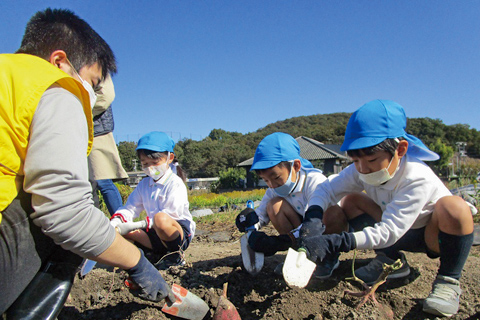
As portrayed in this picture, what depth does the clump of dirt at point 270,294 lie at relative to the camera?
64.8 inches

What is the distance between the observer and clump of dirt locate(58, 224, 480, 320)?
1647mm

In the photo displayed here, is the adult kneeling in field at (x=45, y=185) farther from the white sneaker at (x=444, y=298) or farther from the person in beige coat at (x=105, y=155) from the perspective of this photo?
the person in beige coat at (x=105, y=155)

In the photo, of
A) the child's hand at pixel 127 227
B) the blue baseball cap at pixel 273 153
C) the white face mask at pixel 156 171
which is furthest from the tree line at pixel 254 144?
the blue baseball cap at pixel 273 153

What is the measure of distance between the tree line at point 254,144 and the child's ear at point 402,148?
89.3 ft

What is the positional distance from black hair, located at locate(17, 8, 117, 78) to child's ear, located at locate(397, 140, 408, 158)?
152 centimetres

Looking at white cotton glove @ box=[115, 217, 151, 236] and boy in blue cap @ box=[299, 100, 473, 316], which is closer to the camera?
boy in blue cap @ box=[299, 100, 473, 316]

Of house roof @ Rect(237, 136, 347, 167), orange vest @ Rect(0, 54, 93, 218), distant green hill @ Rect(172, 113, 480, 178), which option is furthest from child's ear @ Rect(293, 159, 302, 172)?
distant green hill @ Rect(172, 113, 480, 178)

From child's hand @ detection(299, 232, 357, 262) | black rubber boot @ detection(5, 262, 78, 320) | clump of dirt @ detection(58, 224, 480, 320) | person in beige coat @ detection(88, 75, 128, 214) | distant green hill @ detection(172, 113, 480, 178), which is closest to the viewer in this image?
black rubber boot @ detection(5, 262, 78, 320)

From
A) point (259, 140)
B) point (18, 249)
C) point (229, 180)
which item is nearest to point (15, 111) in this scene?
point (18, 249)

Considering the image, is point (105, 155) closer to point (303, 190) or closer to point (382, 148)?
point (303, 190)

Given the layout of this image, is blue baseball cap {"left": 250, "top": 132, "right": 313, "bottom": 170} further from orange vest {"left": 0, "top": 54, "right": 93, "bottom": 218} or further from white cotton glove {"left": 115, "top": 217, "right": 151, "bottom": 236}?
orange vest {"left": 0, "top": 54, "right": 93, "bottom": 218}

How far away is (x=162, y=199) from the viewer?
2.64 meters

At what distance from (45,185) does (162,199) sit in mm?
1719

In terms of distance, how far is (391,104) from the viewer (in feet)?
5.67
